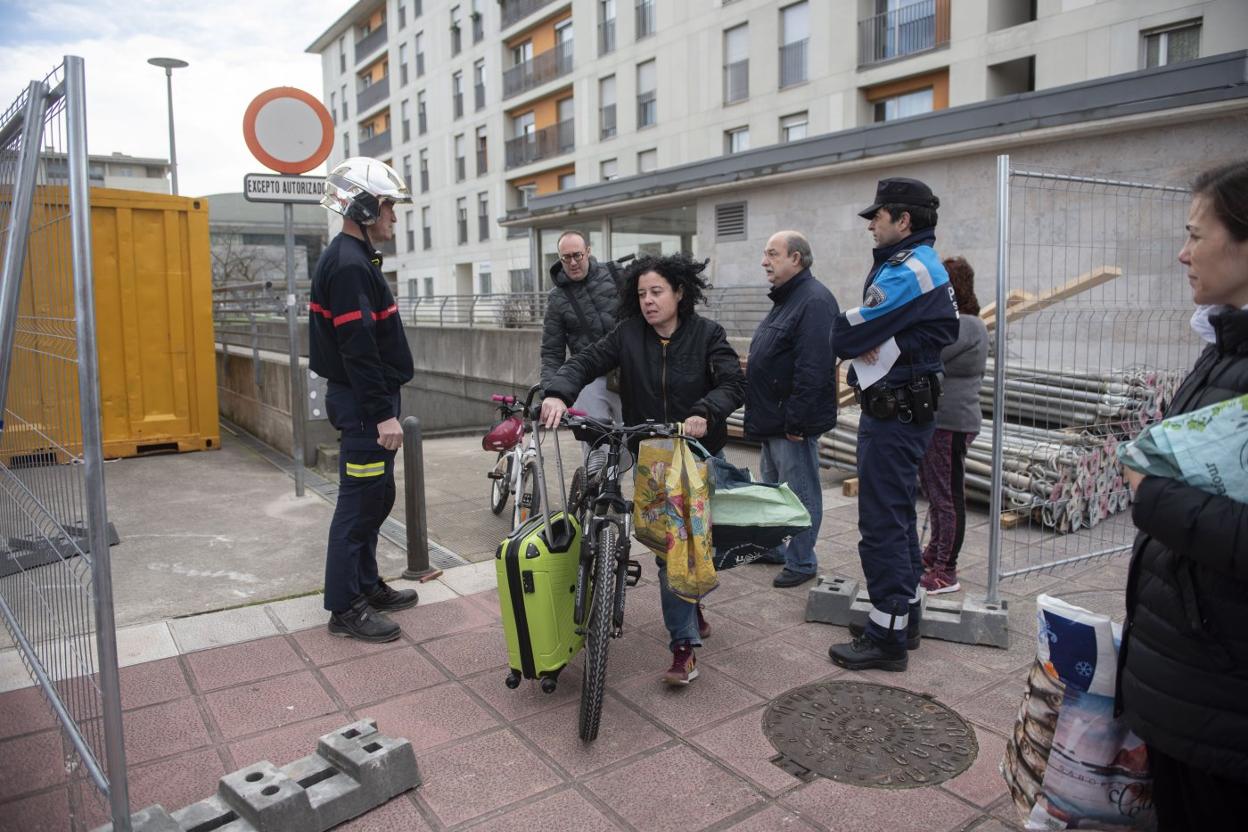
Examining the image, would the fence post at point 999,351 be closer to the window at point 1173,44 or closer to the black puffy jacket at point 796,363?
the black puffy jacket at point 796,363

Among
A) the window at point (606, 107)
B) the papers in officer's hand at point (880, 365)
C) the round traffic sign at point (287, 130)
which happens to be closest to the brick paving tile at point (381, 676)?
the papers in officer's hand at point (880, 365)

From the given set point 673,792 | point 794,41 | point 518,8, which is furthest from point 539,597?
point 518,8

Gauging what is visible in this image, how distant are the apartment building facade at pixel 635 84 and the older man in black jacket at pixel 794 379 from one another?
8.04m

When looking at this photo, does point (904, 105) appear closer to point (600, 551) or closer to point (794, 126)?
point (794, 126)

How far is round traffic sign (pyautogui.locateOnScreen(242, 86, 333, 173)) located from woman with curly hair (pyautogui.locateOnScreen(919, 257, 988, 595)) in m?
4.51

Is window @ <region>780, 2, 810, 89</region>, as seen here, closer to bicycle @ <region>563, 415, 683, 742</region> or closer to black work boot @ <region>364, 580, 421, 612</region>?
black work boot @ <region>364, 580, 421, 612</region>

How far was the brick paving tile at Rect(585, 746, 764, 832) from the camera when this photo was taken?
273 cm

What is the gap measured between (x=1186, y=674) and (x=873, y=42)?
2296cm

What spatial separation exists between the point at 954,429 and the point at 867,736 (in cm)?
200

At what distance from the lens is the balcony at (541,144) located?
1310 inches

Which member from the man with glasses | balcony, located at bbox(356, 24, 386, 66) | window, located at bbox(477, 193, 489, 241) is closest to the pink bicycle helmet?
the man with glasses

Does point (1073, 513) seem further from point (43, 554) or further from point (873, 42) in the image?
point (873, 42)

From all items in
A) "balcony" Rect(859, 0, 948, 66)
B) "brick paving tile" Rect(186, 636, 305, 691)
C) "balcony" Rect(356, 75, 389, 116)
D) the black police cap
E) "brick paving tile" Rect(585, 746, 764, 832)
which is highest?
"balcony" Rect(356, 75, 389, 116)

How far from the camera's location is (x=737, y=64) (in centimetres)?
2556
